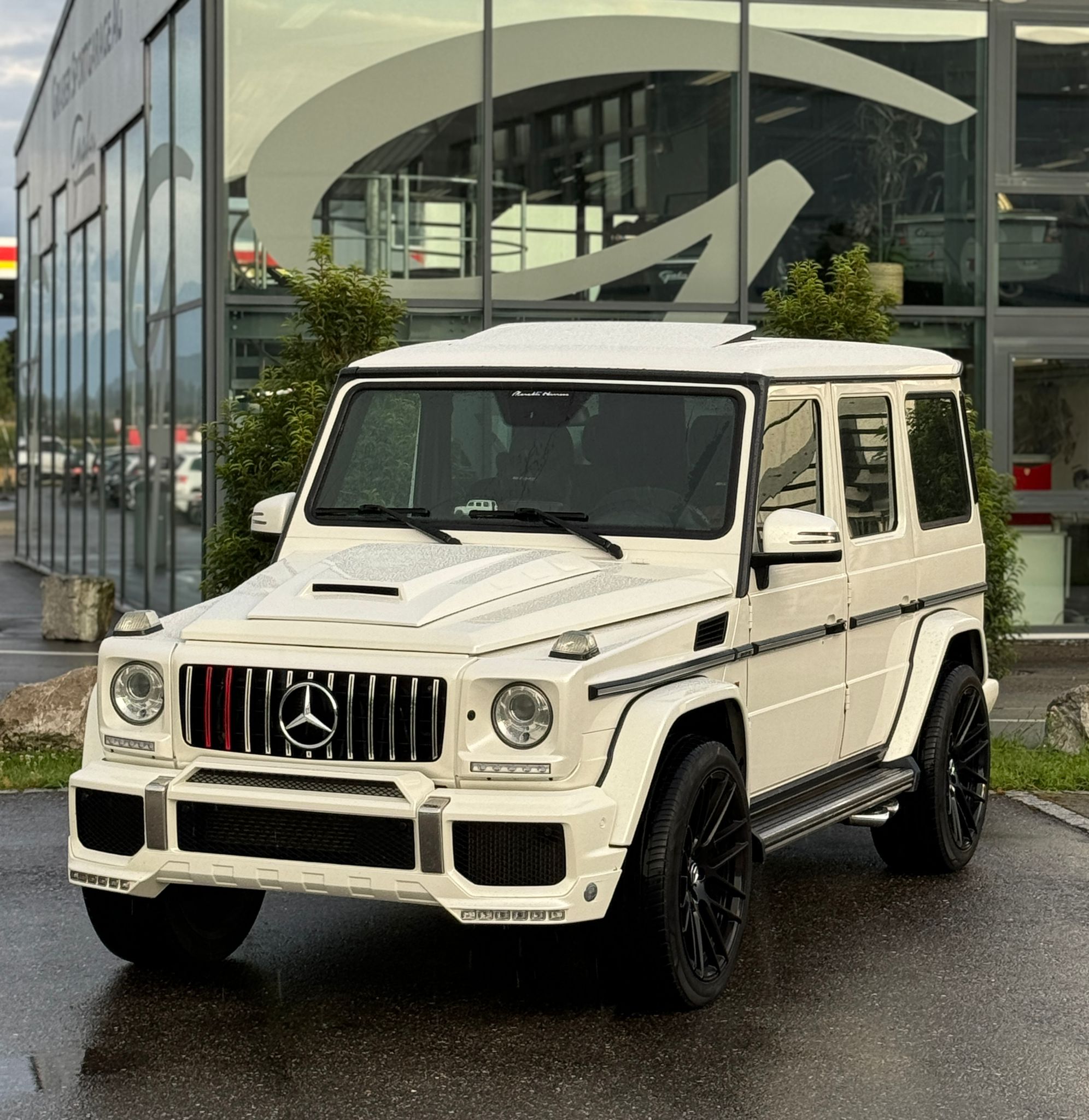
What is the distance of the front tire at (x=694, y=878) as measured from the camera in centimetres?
552

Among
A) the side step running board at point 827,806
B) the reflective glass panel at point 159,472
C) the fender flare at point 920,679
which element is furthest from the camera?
the reflective glass panel at point 159,472

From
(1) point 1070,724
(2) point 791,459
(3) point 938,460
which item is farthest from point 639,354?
(1) point 1070,724

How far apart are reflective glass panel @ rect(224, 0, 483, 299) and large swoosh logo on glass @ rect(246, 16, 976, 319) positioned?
14mm

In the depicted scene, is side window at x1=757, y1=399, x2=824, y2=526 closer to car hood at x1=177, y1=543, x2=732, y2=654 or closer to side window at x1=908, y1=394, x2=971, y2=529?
car hood at x1=177, y1=543, x2=732, y2=654

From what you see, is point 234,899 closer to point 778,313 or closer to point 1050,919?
point 1050,919

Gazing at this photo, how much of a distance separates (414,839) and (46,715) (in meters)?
5.70

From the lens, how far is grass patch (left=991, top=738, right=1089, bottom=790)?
963 centimetres

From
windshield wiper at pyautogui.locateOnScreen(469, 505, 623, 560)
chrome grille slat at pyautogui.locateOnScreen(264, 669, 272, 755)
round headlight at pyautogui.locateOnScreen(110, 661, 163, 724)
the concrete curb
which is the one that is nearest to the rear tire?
the concrete curb

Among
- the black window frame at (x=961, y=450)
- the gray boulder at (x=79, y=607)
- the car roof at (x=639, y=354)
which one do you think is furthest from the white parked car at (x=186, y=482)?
the car roof at (x=639, y=354)

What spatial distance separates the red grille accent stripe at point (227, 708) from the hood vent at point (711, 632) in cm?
135

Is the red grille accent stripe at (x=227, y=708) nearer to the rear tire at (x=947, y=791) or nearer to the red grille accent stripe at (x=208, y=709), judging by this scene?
the red grille accent stripe at (x=208, y=709)

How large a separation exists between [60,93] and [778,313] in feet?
47.8

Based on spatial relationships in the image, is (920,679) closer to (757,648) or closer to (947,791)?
(947,791)

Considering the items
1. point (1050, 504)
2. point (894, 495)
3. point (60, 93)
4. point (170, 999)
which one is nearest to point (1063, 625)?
point (1050, 504)
